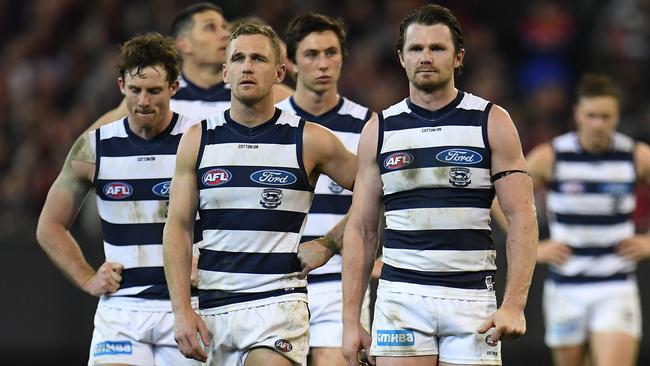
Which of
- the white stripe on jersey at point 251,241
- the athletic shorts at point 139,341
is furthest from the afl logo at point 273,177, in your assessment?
the athletic shorts at point 139,341

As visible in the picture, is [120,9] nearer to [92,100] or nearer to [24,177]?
[92,100]

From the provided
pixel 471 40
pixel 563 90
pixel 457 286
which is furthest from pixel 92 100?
pixel 457 286

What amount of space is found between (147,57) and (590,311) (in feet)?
14.0

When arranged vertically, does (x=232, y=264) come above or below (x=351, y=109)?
below

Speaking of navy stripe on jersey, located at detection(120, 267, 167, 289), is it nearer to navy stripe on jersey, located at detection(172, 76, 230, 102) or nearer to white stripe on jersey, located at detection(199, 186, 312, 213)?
white stripe on jersey, located at detection(199, 186, 312, 213)

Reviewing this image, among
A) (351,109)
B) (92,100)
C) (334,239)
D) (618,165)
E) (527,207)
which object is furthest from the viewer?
(92,100)

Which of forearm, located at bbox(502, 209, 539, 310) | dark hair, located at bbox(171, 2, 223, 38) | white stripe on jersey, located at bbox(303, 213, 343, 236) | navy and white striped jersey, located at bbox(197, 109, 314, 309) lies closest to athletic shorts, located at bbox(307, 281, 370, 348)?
white stripe on jersey, located at bbox(303, 213, 343, 236)

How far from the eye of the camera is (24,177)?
1235cm

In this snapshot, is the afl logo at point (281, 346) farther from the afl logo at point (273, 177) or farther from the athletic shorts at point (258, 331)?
the afl logo at point (273, 177)

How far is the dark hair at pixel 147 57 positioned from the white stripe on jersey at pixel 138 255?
83 centimetres

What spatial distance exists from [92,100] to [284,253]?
23.9 ft

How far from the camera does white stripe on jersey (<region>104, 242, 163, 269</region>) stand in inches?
261

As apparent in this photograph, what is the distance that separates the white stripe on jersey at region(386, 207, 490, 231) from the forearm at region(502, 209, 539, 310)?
0.14 m

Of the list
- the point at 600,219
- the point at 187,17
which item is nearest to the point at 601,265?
the point at 600,219
